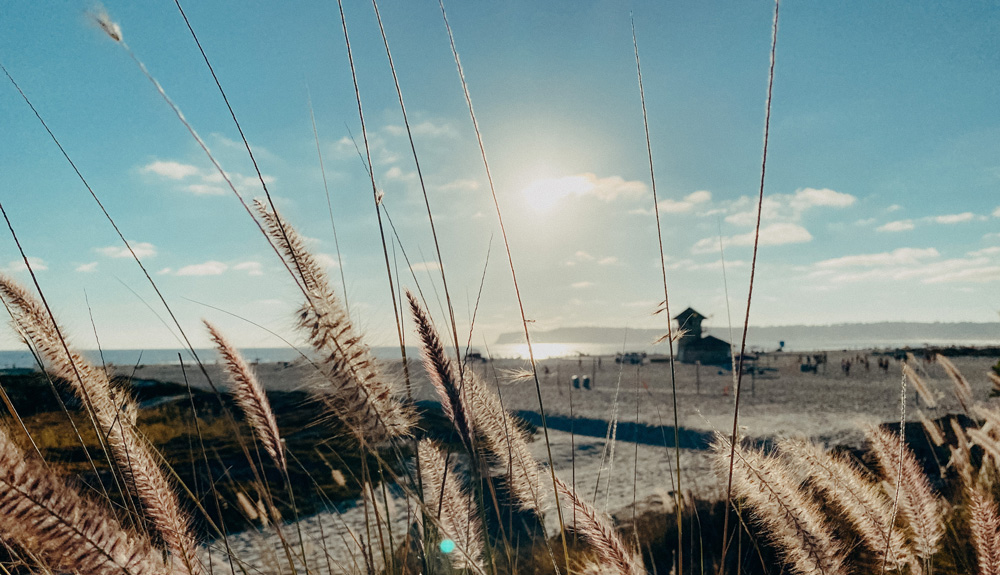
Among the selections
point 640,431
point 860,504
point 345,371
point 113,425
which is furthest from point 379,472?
point 640,431

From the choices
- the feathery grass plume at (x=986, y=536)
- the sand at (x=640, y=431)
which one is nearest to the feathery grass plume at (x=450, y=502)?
the sand at (x=640, y=431)

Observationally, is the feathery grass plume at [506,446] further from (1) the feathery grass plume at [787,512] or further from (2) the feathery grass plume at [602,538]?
(1) the feathery grass plume at [787,512]

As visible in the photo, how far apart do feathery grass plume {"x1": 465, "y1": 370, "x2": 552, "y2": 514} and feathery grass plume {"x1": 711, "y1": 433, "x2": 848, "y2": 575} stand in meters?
0.62

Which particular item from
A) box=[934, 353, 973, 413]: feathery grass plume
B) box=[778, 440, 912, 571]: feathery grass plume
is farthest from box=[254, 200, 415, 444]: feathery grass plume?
box=[934, 353, 973, 413]: feathery grass plume

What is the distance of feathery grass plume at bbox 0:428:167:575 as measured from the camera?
841 millimetres

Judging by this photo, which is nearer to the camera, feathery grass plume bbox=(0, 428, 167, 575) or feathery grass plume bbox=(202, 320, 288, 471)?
feathery grass plume bbox=(0, 428, 167, 575)

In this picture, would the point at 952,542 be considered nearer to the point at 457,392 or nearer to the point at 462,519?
the point at 462,519

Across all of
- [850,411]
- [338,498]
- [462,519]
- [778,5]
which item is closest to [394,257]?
[462,519]

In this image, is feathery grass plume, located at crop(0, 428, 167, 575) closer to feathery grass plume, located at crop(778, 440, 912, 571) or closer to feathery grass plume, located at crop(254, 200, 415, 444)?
feathery grass plume, located at crop(254, 200, 415, 444)

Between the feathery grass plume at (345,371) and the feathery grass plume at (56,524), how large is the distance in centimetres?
48

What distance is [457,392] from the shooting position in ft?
4.49

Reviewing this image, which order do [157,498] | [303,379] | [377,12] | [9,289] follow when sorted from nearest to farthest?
[377,12] → [157,498] → [303,379] → [9,289]

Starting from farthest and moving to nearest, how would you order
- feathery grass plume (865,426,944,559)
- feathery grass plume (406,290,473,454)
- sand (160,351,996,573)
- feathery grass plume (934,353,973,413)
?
feathery grass plume (934,353,973,413) → sand (160,351,996,573) → feathery grass plume (865,426,944,559) → feathery grass plume (406,290,473,454)

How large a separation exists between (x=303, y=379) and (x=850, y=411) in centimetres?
2050
